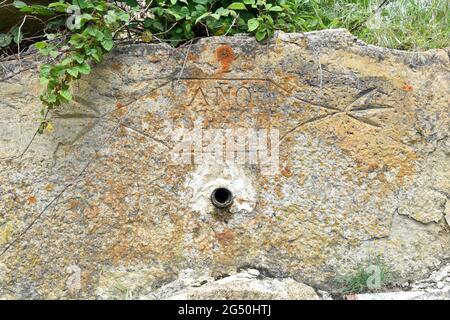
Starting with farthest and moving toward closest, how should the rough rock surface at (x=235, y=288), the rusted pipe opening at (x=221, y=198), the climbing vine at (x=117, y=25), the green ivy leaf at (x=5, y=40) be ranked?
1. the green ivy leaf at (x=5, y=40)
2. the rusted pipe opening at (x=221, y=198)
3. the climbing vine at (x=117, y=25)
4. the rough rock surface at (x=235, y=288)

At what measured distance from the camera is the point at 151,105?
2.79 m

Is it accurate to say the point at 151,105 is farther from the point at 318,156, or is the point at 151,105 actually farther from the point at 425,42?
the point at 425,42

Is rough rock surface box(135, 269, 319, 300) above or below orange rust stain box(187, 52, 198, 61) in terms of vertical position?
below

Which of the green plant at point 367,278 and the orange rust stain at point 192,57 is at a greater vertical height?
the orange rust stain at point 192,57

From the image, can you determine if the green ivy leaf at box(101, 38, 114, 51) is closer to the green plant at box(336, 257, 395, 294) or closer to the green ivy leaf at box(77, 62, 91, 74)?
the green ivy leaf at box(77, 62, 91, 74)

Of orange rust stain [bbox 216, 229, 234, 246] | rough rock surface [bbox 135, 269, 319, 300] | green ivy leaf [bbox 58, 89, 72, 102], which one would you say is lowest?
rough rock surface [bbox 135, 269, 319, 300]

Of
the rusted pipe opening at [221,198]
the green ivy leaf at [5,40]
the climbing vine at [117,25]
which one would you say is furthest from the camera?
the green ivy leaf at [5,40]

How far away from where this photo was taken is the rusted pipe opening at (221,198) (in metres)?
2.76

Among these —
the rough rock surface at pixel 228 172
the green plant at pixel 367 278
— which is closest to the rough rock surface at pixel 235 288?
the rough rock surface at pixel 228 172

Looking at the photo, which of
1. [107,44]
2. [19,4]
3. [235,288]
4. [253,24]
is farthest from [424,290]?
[19,4]

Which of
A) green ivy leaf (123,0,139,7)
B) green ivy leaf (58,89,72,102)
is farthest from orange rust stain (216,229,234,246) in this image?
green ivy leaf (123,0,139,7)

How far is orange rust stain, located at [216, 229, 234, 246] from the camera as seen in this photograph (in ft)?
9.02

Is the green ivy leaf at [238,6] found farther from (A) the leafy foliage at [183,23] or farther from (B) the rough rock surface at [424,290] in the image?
(B) the rough rock surface at [424,290]

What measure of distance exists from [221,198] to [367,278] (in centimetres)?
70
